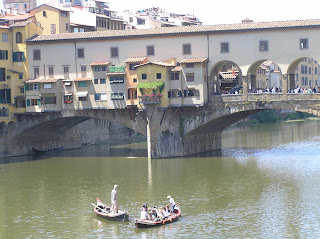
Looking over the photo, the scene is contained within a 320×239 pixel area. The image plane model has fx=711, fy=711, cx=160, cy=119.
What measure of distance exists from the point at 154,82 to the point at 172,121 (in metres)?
4.61

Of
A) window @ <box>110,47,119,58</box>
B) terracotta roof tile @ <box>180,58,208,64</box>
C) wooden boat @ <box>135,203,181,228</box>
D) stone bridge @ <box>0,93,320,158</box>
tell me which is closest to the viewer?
wooden boat @ <box>135,203,181,228</box>

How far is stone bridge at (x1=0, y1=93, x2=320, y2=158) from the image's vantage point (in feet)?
221

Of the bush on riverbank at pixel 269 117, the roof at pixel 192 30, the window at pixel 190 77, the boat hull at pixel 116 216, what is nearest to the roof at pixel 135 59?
the roof at pixel 192 30

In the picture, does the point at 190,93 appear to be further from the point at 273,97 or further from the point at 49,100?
the point at 49,100

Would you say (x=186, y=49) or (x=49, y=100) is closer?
(x=186, y=49)

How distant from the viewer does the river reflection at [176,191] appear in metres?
41.9

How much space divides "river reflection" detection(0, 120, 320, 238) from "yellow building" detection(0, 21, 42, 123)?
5862 millimetres

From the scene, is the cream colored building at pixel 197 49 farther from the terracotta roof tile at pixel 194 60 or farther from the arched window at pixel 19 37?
the arched window at pixel 19 37

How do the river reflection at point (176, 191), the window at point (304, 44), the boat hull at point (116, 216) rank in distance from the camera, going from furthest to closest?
the window at point (304, 44) → the boat hull at point (116, 216) → the river reflection at point (176, 191)

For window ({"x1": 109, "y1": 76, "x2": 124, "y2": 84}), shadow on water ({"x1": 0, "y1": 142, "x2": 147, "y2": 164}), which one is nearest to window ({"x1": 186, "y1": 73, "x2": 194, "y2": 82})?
window ({"x1": 109, "y1": 76, "x2": 124, "y2": 84})

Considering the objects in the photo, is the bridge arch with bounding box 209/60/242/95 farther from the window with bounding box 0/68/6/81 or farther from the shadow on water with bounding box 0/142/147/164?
the window with bounding box 0/68/6/81

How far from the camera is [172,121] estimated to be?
7081 cm

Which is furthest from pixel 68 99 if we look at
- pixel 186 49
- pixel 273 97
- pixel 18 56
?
pixel 273 97

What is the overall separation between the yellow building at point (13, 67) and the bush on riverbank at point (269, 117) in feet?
146
